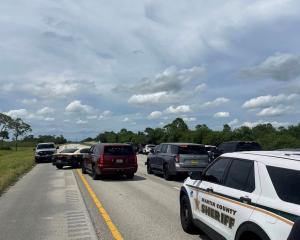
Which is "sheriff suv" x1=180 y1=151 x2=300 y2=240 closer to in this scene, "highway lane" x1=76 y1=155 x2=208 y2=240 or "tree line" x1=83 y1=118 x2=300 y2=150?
"highway lane" x1=76 y1=155 x2=208 y2=240

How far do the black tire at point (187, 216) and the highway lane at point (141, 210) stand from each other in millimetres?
127

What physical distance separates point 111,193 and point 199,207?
8.18 meters

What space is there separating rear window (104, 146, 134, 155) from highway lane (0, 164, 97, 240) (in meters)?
4.71

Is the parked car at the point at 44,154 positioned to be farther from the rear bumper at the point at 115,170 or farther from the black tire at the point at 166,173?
the black tire at the point at 166,173

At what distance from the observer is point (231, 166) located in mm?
6703

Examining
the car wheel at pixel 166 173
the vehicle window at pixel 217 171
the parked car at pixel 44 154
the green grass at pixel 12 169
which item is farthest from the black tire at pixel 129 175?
the parked car at pixel 44 154

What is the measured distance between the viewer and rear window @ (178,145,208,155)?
20.1 metres

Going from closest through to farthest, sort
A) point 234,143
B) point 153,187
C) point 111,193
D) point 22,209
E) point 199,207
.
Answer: point 199,207 < point 22,209 < point 111,193 < point 153,187 < point 234,143

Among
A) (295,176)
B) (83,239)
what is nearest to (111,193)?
(83,239)

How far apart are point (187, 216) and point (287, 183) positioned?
3719 millimetres

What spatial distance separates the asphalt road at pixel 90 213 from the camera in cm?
886

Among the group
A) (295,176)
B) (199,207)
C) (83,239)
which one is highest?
(295,176)

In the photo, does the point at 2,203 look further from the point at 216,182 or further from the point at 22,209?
the point at 216,182

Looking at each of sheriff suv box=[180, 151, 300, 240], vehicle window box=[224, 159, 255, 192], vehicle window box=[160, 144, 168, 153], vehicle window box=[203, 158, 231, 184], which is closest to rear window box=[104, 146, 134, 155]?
vehicle window box=[160, 144, 168, 153]
